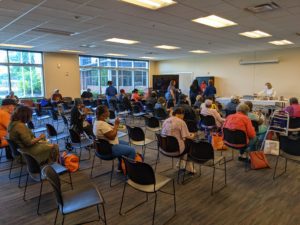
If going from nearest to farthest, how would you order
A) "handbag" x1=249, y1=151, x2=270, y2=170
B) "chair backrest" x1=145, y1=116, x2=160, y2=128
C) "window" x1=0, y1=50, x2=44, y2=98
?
1. "handbag" x1=249, y1=151, x2=270, y2=170
2. "chair backrest" x1=145, y1=116, x2=160, y2=128
3. "window" x1=0, y1=50, x2=44, y2=98

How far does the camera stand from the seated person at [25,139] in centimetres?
320

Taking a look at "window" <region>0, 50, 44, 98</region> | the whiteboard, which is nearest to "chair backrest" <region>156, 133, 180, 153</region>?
"window" <region>0, 50, 44, 98</region>

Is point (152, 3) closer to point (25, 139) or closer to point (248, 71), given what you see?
point (25, 139)

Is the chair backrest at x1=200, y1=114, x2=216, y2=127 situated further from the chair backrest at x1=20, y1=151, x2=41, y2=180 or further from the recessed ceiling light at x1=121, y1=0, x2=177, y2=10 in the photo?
the chair backrest at x1=20, y1=151, x2=41, y2=180

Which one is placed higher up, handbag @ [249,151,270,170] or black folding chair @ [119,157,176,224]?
black folding chair @ [119,157,176,224]

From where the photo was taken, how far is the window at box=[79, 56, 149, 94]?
12.8m

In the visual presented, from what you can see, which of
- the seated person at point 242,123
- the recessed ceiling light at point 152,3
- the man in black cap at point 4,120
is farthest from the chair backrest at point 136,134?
the recessed ceiling light at point 152,3

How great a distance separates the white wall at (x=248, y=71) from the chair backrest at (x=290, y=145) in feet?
27.6

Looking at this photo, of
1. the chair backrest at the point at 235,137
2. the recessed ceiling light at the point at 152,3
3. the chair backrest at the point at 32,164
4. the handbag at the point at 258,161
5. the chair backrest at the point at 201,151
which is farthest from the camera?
the recessed ceiling light at the point at 152,3

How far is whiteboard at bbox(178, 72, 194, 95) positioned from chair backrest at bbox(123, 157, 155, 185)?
40.2ft

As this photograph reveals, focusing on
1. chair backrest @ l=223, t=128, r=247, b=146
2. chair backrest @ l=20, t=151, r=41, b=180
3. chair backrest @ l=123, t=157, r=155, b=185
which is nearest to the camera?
chair backrest @ l=123, t=157, r=155, b=185

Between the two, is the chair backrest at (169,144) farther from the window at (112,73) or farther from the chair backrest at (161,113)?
the window at (112,73)

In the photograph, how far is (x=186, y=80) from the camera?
47.2ft

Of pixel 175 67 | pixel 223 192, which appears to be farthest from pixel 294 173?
pixel 175 67
